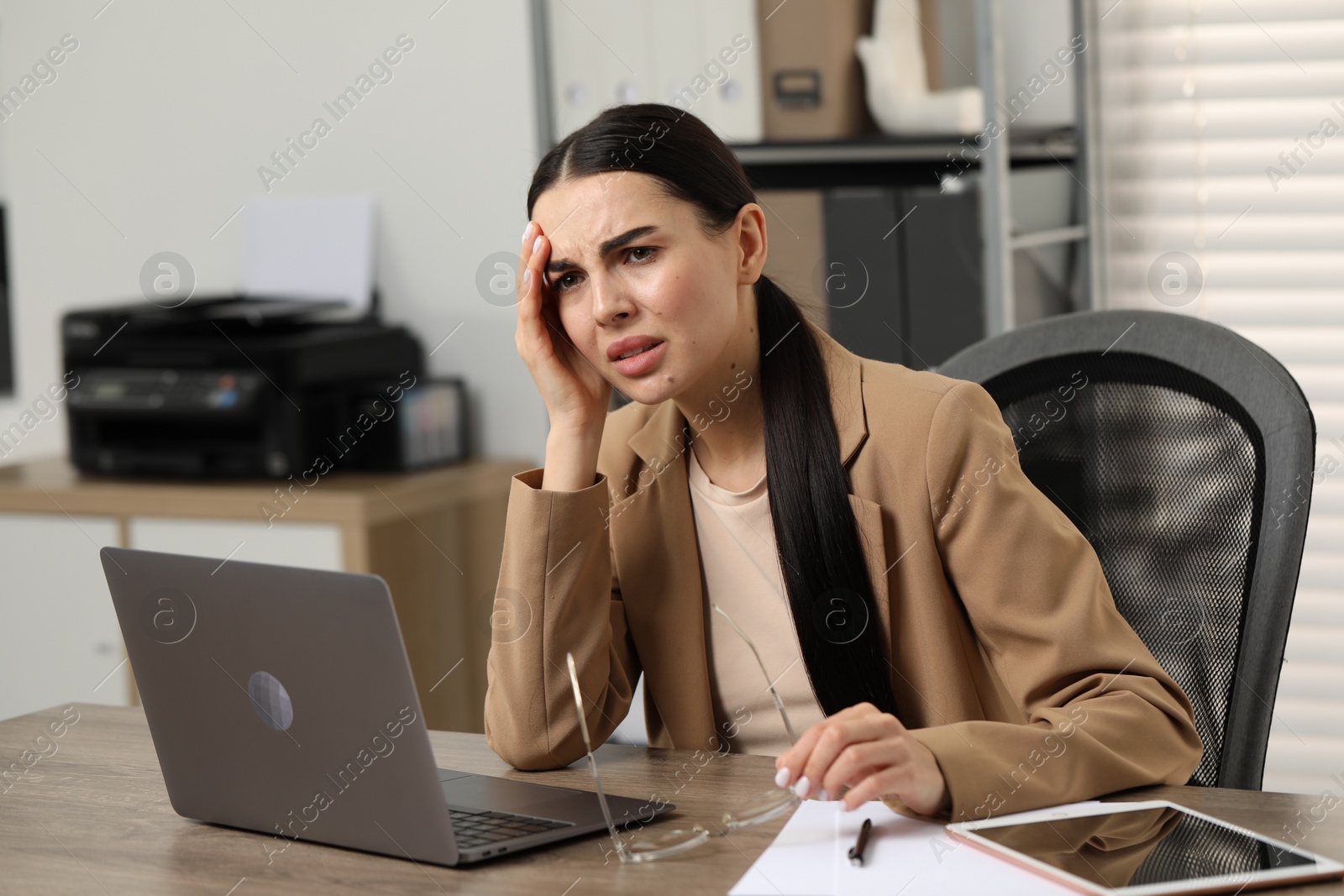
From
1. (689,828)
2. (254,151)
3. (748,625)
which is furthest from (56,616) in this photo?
(689,828)

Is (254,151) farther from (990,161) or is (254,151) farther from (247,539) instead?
(990,161)

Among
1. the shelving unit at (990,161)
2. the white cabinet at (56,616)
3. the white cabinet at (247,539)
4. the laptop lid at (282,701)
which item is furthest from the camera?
the white cabinet at (56,616)

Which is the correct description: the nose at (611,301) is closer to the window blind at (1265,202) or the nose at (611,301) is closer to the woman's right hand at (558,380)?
the woman's right hand at (558,380)

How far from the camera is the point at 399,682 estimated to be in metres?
0.95

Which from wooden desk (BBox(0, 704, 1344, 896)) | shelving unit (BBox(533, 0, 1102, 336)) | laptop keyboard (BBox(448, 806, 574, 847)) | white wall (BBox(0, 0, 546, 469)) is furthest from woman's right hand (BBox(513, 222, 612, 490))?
white wall (BBox(0, 0, 546, 469))

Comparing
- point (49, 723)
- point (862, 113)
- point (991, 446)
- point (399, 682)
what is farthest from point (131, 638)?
point (862, 113)

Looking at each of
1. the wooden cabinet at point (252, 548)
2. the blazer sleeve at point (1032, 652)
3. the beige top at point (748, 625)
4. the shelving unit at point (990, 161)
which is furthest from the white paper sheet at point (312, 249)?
the blazer sleeve at point (1032, 652)

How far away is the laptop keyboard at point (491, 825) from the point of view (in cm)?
103

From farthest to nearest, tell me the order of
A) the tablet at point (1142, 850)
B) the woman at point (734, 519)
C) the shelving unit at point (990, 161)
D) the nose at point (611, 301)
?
1. the shelving unit at point (990, 161)
2. the nose at point (611, 301)
3. the woman at point (734, 519)
4. the tablet at point (1142, 850)

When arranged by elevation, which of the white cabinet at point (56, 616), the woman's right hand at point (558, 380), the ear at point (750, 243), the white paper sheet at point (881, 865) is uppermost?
the ear at point (750, 243)

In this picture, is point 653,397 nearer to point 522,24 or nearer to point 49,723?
point 49,723

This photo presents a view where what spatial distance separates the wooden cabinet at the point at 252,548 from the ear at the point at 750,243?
153 cm

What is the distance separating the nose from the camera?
1350 mm

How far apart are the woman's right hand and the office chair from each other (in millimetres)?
407
